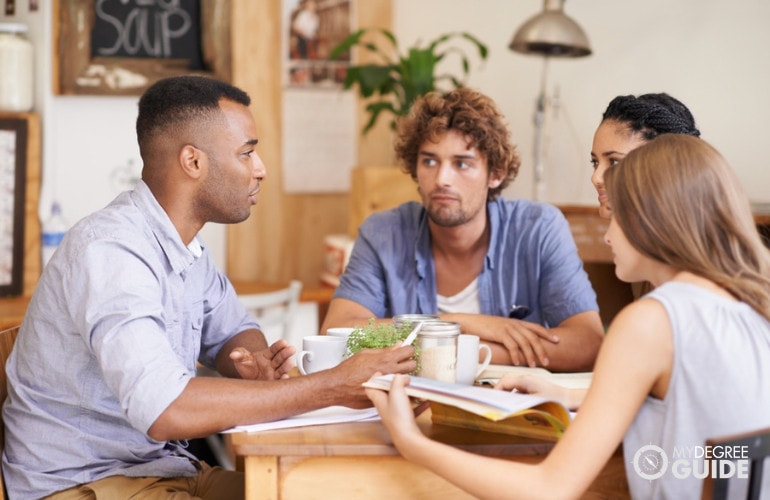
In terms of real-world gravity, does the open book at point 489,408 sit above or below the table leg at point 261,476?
above

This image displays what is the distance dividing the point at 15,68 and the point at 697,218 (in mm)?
2963

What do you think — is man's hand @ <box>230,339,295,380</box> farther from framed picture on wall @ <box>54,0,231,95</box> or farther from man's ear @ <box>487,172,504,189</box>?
framed picture on wall @ <box>54,0,231,95</box>

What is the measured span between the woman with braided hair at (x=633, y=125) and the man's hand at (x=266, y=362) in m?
0.77

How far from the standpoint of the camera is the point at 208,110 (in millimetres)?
1847

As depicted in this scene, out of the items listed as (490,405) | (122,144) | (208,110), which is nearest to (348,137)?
(122,144)

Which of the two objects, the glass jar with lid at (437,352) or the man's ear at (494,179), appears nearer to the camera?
the glass jar with lid at (437,352)

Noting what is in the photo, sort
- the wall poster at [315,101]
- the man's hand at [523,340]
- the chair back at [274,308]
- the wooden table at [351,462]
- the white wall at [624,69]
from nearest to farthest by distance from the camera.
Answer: the wooden table at [351,462] → the man's hand at [523,340] → the chair back at [274,308] → the white wall at [624,69] → the wall poster at [315,101]

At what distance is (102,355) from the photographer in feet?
4.93

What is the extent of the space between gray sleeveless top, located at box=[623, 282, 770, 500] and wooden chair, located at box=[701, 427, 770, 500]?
11 centimetres

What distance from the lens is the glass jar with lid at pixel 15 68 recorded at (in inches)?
141

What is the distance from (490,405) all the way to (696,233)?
38 centimetres

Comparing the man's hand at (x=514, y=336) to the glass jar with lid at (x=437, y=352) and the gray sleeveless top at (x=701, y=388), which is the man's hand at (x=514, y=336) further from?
the gray sleeveless top at (x=701, y=388)

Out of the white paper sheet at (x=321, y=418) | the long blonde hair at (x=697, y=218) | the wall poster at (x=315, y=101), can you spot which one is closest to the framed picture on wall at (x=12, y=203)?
the wall poster at (x=315, y=101)

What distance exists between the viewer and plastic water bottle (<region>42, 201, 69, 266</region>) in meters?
3.58
